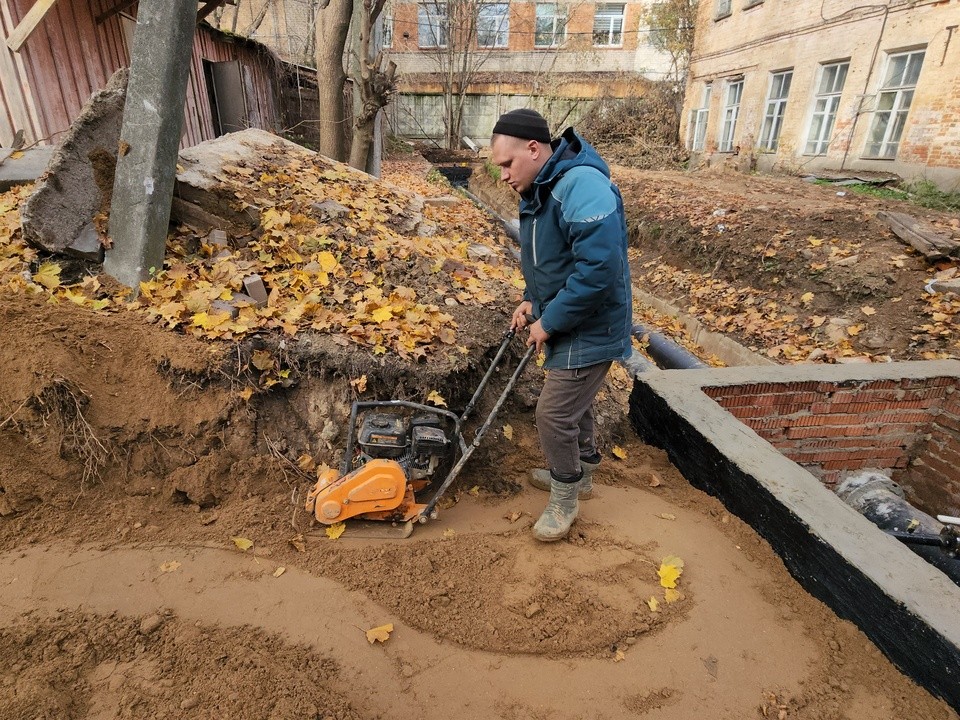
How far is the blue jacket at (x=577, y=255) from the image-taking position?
2584 mm

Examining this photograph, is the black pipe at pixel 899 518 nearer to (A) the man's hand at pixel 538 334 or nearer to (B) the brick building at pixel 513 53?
(A) the man's hand at pixel 538 334

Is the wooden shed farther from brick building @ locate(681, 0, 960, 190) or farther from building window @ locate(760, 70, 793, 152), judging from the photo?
building window @ locate(760, 70, 793, 152)

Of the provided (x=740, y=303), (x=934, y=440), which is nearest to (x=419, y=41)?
(x=740, y=303)

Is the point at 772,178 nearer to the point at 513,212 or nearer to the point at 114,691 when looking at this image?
the point at 513,212

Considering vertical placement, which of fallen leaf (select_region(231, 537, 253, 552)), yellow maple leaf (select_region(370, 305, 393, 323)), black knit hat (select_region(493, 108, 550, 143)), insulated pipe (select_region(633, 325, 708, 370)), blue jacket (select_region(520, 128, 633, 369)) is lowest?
insulated pipe (select_region(633, 325, 708, 370))

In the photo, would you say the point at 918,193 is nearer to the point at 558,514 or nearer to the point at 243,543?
the point at 558,514

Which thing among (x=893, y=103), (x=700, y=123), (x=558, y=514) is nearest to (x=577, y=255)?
(x=558, y=514)

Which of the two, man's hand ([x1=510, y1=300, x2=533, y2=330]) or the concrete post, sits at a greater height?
the concrete post

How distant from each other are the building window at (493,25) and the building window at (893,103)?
20965 mm

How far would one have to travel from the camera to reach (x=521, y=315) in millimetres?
3277

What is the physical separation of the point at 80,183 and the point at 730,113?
2009 centimetres

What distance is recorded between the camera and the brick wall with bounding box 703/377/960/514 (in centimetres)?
371

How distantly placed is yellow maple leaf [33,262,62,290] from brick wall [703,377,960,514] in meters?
4.36

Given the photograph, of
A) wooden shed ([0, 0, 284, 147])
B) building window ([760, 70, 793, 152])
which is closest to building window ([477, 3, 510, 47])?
building window ([760, 70, 793, 152])
